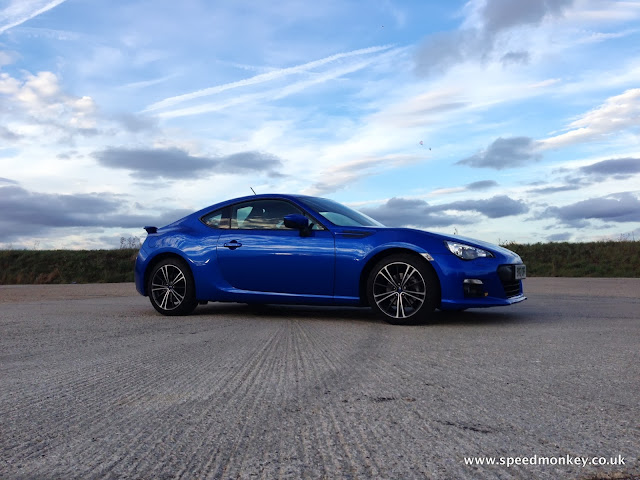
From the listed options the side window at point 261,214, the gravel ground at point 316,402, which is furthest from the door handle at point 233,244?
the gravel ground at point 316,402

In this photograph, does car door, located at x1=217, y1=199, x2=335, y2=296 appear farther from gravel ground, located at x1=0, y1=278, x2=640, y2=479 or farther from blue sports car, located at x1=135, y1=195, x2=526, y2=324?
gravel ground, located at x1=0, y1=278, x2=640, y2=479

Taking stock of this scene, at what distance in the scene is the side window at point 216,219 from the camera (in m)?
7.33

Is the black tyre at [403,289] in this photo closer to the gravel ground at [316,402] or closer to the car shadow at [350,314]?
the car shadow at [350,314]

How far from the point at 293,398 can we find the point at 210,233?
15.3ft

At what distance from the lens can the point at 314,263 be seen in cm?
659

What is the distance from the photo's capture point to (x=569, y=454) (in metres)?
2.04

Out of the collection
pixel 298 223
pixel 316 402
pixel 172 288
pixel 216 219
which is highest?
pixel 216 219

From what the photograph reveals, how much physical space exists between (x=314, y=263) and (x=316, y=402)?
3.85 m

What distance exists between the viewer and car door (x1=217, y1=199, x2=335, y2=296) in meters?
6.59

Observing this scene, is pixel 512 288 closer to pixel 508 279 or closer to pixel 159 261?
pixel 508 279

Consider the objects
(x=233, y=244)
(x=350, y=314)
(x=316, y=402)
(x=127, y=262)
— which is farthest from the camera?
(x=127, y=262)

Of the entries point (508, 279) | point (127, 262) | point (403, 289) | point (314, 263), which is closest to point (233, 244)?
point (314, 263)

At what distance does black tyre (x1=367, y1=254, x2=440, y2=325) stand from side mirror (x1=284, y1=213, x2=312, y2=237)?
897mm

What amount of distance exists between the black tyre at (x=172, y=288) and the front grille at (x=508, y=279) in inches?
140
